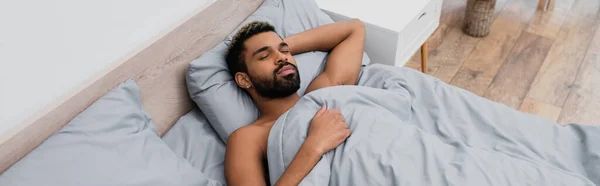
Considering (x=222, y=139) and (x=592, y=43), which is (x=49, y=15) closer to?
(x=222, y=139)

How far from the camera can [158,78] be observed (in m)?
1.38

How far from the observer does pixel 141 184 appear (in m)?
1.08

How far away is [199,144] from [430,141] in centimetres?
63

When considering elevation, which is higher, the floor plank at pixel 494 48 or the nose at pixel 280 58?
the nose at pixel 280 58

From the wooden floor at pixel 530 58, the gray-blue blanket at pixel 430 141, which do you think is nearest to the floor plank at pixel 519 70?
the wooden floor at pixel 530 58

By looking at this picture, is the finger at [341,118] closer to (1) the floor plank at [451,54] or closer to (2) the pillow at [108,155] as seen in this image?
(2) the pillow at [108,155]

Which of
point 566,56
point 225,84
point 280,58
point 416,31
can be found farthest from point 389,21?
point 566,56

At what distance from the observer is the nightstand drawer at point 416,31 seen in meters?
1.82

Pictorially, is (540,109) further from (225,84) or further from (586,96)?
(225,84)

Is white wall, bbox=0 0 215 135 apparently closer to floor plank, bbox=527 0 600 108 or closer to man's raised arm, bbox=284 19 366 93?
man's raised arm, bbox=284 19 366 93

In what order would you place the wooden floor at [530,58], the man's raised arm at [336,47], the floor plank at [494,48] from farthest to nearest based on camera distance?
1. the floor plank at [494,48]
2. the wooden floor at [530,58]
3. the man's raised arm at [336,47]

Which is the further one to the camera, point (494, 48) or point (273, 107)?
point (494, 48)

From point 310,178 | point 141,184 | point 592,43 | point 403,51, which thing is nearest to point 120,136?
point 141,184

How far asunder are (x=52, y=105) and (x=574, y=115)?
2.00 metres
